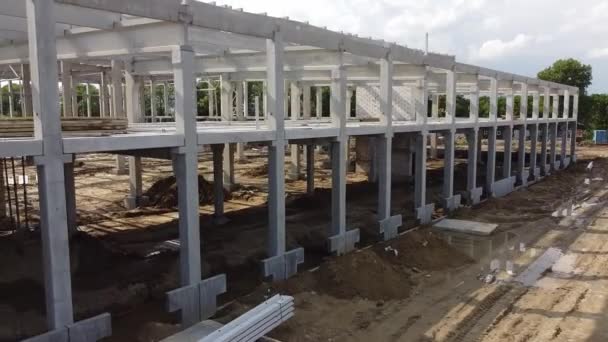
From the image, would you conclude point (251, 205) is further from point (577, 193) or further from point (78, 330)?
point (577, 193)

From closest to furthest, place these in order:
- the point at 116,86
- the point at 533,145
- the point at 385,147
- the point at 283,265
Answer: the point at 283,265, the point at 385,147, the point at 116,86, the point at 533,145

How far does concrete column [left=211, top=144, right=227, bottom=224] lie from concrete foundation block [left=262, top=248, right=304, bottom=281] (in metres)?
4.91

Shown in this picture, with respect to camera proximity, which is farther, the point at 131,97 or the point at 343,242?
the point at 131,97

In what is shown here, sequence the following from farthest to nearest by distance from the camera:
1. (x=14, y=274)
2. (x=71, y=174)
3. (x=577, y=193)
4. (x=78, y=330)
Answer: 1. (x=577, y=193)
2. (x=71, y=174)
3. (x=14, y=274)
4. (x=78, y=330)

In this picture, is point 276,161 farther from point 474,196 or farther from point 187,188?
point 474,196

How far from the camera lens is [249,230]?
49.5 feet

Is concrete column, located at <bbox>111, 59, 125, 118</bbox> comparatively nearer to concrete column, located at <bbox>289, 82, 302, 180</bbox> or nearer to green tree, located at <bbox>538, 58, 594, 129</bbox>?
concrete column, located at <bbox>289, 82, 302, 180</bbox>

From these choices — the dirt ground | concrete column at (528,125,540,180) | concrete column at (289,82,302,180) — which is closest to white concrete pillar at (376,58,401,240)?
the dirt ground

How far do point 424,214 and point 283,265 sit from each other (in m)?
7.06

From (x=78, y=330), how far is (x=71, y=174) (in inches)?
271

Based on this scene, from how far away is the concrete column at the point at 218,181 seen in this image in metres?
14.9

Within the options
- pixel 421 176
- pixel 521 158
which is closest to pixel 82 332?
pixel 421 176

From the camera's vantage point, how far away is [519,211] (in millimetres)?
18797

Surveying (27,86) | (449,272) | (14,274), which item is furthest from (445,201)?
(27,86)
